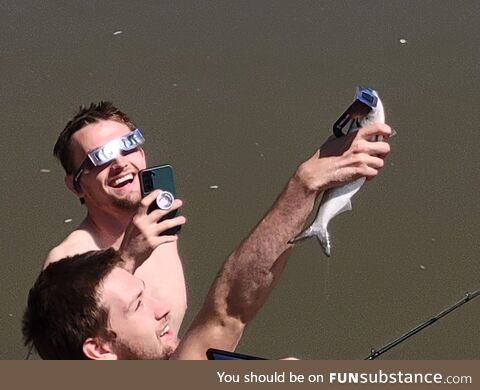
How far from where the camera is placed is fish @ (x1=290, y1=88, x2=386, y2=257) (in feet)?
8.27

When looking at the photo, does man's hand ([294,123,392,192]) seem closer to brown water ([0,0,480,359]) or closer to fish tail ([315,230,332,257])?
fish tail ([315,230,332,257])

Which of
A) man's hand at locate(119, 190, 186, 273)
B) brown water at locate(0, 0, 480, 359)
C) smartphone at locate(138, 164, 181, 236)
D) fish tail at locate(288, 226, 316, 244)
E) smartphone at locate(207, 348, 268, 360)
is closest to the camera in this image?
smartphone at locate(207, 348, 268, 360)

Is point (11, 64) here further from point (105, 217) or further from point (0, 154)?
point (105, 217)

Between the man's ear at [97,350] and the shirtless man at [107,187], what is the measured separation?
106 cm

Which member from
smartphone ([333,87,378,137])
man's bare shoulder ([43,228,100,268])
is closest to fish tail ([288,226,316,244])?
smartphone ([333,87,378,137])

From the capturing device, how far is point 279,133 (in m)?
5.30

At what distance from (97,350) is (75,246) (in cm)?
116

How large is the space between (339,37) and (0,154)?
63.9 inches

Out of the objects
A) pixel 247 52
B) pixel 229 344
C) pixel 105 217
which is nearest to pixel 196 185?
pixel 247 52

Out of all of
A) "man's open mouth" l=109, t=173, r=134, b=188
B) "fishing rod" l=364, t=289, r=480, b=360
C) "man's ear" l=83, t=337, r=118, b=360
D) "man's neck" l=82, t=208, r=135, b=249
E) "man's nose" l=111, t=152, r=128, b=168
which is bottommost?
"fishing rod" l=364, t=289, r=480, b=360

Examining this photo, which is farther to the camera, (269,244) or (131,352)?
(269,244)

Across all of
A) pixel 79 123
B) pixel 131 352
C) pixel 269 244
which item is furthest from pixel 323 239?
pixel 79 123

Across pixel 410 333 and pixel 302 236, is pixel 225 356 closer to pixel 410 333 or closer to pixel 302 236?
pixel 302 236

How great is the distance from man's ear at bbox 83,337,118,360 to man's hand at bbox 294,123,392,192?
1.80ft
